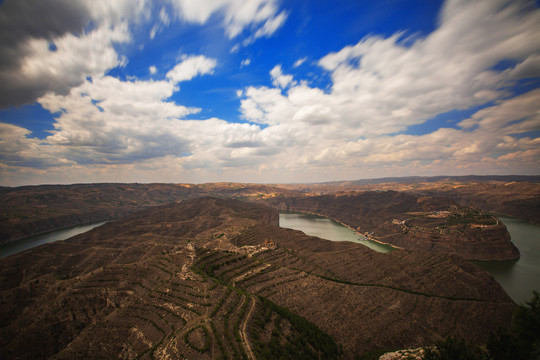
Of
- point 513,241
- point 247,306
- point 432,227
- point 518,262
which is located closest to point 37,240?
point 247,306

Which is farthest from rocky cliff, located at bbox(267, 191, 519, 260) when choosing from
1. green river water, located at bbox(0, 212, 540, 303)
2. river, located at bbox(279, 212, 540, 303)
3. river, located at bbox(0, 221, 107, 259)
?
river, located at bbox(0, 221, 107, 259)

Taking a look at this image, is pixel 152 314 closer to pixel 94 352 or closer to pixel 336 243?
pixel 94 352

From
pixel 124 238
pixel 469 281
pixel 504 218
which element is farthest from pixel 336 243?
pixel 504 218

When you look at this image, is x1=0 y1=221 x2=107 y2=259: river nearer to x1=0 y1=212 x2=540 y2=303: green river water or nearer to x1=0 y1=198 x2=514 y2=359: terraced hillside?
x1=0 y1=212 x2=540 y2=303: green river water

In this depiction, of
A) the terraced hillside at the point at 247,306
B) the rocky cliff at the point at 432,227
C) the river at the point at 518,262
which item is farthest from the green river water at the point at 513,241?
the terraced hillside at the point at 247,306

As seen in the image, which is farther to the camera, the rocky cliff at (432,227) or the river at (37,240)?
the river at (37,240)

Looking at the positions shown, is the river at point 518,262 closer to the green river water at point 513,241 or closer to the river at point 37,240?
the green river water at point 513,241
